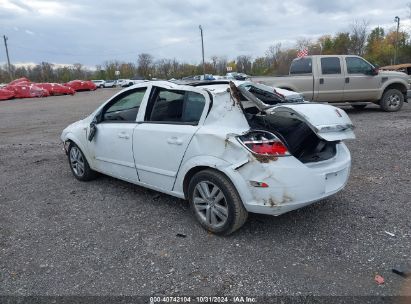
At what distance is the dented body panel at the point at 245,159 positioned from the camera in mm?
3369

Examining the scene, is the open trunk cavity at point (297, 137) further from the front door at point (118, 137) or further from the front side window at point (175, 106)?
the front door at point (118, 137)

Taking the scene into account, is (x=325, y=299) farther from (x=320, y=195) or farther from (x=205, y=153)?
(x=205, y=153)

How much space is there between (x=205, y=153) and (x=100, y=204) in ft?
6.45

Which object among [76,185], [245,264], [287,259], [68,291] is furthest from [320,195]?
[76,185]

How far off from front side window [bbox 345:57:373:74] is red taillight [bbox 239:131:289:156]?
932cm

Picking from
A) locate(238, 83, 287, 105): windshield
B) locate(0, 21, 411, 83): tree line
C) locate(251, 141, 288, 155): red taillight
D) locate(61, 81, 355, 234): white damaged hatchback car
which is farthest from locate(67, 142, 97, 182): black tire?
locate(0, 21, 411, 83): tree line

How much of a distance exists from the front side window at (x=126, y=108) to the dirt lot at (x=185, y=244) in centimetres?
108

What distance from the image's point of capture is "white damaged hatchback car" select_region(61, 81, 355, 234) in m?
3.40

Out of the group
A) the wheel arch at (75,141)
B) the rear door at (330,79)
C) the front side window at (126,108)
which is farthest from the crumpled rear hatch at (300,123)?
the rear door at (330,79)

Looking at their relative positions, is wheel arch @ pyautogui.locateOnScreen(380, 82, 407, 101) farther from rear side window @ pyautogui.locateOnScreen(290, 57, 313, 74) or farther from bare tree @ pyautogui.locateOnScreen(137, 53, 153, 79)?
bare tree @ pyautogui.locateOnScreen(137, 53, 153, 79)

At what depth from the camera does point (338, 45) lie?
2682 inches

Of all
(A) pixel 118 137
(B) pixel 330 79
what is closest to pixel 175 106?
(A) pixel 118 137

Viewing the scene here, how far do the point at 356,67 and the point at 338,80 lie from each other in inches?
31.4

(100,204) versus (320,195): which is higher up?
(320,195)
